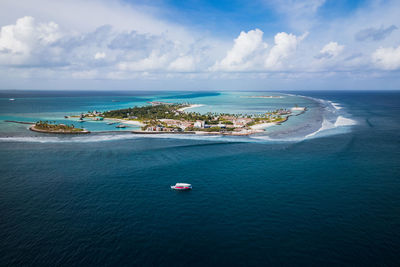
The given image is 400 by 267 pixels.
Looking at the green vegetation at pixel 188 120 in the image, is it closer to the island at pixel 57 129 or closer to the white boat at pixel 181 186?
the island at pixel 57 129

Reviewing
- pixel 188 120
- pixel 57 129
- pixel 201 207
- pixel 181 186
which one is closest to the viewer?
pixel 201 207

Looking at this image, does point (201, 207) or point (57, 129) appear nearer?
point (201, 207)

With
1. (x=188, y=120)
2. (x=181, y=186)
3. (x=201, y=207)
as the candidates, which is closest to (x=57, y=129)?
(x=188, y=120)

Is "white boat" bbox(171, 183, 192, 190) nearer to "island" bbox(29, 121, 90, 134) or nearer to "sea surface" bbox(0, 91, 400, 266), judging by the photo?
"sea surface" bbox(0, 91, 400, 266)

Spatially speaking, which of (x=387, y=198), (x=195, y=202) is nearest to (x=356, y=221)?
(x=387, y=198)

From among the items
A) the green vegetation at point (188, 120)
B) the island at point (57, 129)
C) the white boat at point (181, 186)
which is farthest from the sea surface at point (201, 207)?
the green vegetation at point (188, 120)

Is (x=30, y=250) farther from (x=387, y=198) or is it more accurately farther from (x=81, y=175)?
(x=387, y=198)

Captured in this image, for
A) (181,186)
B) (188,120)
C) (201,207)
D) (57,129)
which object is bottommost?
(201,207)

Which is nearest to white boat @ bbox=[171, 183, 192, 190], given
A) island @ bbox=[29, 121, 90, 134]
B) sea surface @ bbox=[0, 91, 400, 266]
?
sea surface @ bbox=[0, 91, 400, 266]

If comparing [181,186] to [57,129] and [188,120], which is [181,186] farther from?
[188,120]
